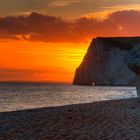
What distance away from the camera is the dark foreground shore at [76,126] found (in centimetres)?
1498

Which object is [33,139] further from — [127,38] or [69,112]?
[127,38]

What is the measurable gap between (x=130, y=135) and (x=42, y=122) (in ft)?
15.7

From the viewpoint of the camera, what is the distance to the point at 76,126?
16.8m

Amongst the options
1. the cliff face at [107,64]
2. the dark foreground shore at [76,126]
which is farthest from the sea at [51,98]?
the cliff face at [107,64]

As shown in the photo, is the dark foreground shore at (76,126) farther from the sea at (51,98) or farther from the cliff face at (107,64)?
the cliff face at (107,64)

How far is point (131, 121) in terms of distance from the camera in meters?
17.5

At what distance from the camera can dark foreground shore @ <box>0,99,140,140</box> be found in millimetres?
14984

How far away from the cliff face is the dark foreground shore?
123981mm

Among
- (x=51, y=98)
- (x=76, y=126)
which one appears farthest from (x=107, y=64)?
(x=76, y=126)

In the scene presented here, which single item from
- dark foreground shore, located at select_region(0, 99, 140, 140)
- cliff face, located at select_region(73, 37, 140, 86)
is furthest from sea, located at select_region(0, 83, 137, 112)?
cliff face, located at select_region(73, 37, 140, 86)

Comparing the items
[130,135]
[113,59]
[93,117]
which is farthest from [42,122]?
[113,59]

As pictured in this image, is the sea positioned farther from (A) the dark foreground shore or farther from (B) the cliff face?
(B) the cliff face

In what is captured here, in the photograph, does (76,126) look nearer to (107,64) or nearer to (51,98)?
(51,98)

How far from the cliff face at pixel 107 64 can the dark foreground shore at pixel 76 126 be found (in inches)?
4881
